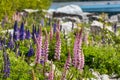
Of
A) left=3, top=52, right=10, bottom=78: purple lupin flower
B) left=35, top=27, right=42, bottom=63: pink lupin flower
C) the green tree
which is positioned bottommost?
the green tree

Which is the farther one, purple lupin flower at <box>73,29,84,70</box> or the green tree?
the green tree

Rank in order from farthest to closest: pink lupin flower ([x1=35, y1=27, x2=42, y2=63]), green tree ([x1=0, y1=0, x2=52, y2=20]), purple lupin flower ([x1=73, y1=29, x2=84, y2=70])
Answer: green tree ([x1=0, y1=0, x2=52, y2=20]), purple lupin flower ([x1=73, y1=29, x2=84, y2=70]), pink lupin flower ([x1=35, y1=27, x2=42, y2=63])

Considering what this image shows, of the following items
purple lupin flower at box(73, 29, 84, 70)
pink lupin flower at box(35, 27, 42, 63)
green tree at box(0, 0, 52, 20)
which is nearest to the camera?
pink lupin flower at box(35, 27, 42, 63)

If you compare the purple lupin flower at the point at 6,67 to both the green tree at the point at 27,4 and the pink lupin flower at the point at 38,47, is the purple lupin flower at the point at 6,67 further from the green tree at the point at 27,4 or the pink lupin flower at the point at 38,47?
the green tree at the point at 27,4

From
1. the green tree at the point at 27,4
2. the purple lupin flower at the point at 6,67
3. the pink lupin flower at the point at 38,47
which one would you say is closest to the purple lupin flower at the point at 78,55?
the pink lupin flower at the point at 38,47

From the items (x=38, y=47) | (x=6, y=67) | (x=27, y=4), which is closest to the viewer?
(x=38, y=47)

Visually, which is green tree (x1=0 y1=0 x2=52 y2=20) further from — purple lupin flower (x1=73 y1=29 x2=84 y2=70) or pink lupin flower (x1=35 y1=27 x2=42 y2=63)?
purple lupin flower (x1=73 y1=29 x2=84 y2=70)

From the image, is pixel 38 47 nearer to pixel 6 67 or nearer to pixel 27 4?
pixel 6 67

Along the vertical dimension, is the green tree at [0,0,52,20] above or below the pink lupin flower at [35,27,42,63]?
below

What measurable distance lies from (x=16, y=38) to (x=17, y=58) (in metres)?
1.32

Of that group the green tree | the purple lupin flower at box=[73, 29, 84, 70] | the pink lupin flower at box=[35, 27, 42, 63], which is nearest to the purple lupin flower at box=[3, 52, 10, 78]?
the pink lupin flower at box=[35, 27, 42, 63]

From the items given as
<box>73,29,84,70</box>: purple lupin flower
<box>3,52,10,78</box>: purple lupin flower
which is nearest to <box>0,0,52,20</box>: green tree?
<box>3,52,10,78</box>: purple lupin flower

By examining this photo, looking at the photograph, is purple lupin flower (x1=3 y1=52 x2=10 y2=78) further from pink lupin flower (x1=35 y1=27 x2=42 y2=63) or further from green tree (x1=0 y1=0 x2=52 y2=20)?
green tree (x1=0 y1=0 x2=52 y2=20)

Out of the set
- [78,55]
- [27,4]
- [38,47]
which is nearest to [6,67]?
[38,47]
